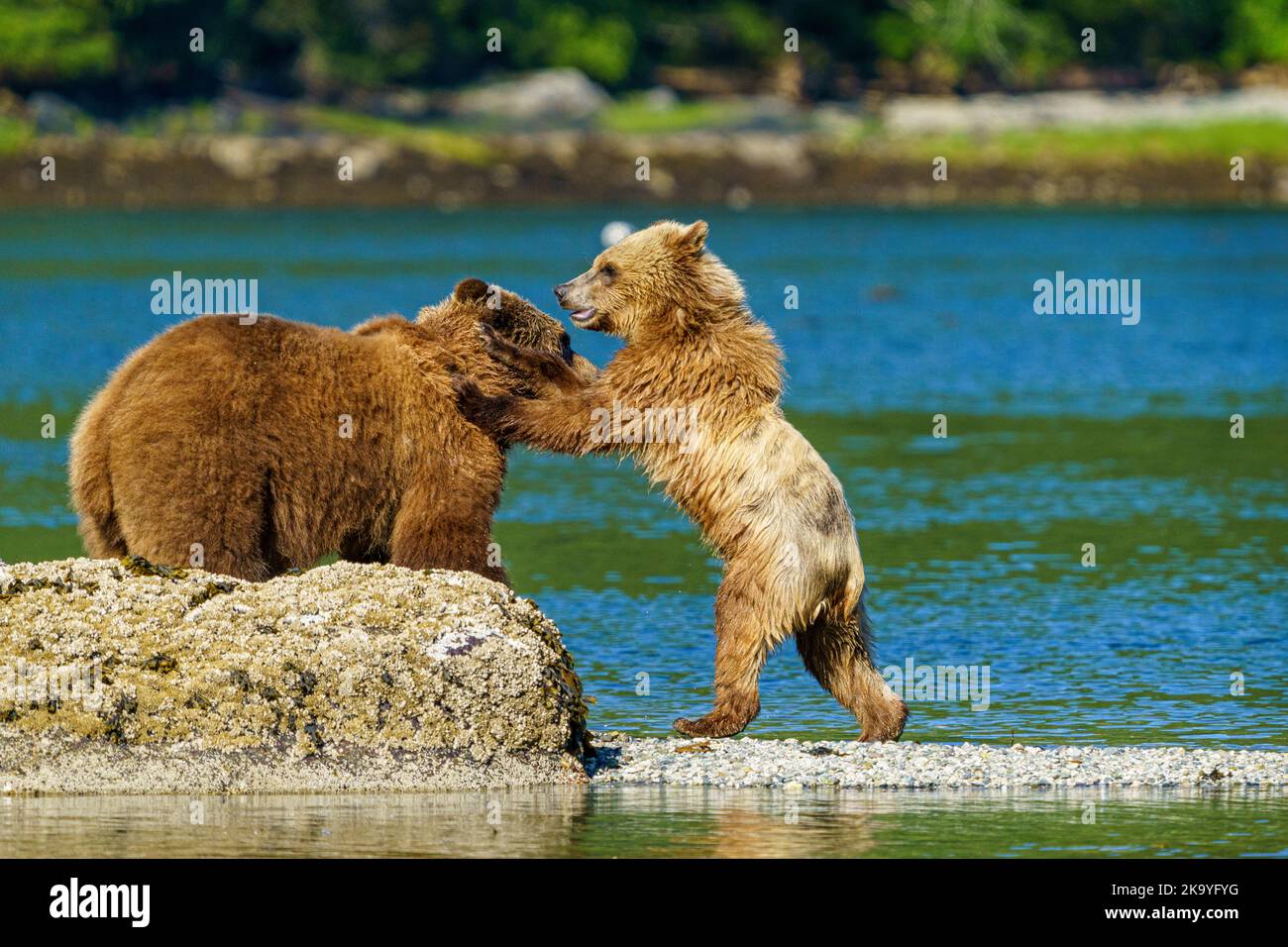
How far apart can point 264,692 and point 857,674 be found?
9.04ft

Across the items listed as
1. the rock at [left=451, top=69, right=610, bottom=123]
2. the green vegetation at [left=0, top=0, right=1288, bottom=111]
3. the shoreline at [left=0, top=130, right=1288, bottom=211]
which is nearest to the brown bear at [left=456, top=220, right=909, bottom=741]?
the shoreline at [left=0, top=130, right=1288, bottom=211]

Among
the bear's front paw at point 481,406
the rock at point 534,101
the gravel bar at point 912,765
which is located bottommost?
the gravel bar at point 912,765

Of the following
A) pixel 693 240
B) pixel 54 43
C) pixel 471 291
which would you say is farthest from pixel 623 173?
pixel 693 240

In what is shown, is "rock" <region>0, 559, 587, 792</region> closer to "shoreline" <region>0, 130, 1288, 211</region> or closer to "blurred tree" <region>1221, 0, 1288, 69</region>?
"shoreline" <region>0, 130, 1288, 211</region>

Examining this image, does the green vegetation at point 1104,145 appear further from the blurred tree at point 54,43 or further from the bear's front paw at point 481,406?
the bear's front paw at point 481,406

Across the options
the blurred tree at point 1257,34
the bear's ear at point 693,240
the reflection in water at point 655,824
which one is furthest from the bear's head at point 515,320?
the blurred tree at point 1257,34

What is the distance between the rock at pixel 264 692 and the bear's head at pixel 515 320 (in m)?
1.71

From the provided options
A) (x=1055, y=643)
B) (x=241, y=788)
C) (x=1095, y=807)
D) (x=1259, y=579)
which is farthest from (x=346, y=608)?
(x=1259, y=579)

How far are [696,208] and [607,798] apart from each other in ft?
199

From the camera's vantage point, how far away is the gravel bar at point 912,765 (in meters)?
8.84

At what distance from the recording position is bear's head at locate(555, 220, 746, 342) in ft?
Result: 31.8

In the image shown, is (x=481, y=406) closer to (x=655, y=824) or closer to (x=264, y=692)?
(x=264, y=692)

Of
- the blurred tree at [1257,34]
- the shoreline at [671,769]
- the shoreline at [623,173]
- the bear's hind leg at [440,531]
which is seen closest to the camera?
the shoreline at [671,769]

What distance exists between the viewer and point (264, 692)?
27.5 ft
